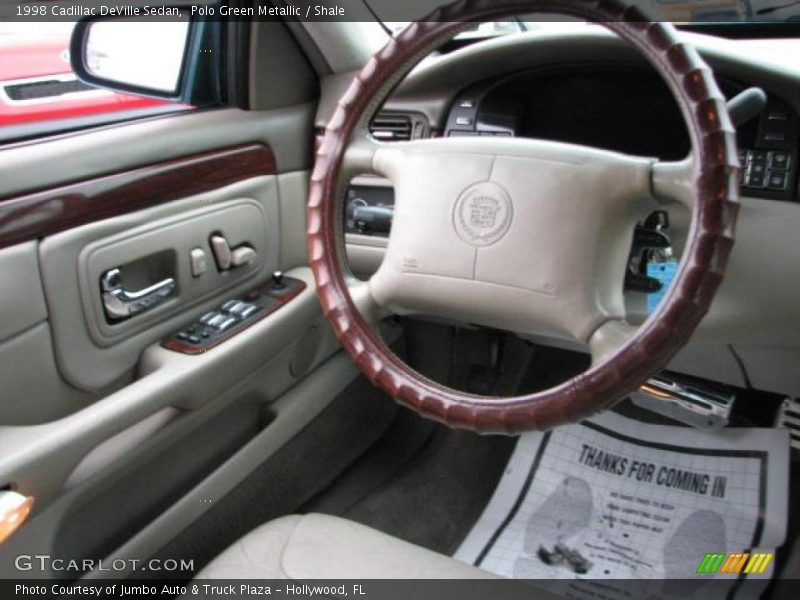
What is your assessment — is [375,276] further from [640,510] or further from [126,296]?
[640,510]

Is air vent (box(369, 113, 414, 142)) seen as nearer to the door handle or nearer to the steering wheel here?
the steering wheel

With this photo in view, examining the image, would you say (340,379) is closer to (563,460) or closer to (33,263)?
(563,460)

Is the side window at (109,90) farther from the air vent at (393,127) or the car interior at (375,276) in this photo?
the air vent at (393,127)

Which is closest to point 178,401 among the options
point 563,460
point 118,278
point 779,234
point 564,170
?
point 118,278

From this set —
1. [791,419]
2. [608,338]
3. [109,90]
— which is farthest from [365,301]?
[791,419]

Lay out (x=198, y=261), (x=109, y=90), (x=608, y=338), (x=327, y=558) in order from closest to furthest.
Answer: (x=608, y=338) → (x=327, y=558) → (x=198, y=261) → (x=109, y=90)

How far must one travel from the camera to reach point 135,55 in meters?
1.23

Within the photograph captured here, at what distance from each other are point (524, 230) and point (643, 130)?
427mm

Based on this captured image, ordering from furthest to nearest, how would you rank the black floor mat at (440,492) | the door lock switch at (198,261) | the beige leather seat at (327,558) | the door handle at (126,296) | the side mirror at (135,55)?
the black floor mat at (440,492) → the side mirror at (135,55) → the door lock switch at (198,261) → the door handle at (126,296) → the beige leather seat at (327,558)

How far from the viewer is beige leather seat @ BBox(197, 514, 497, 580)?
2.74ft

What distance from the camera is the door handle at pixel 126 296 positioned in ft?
3.14

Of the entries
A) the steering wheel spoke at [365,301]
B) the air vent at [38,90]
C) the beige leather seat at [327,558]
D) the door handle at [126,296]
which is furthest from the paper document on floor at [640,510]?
the air vent at [38,90]

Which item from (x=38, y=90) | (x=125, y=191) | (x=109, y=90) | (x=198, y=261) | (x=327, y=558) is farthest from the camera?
(x=38, y=90)

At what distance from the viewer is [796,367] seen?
1.06 metres
